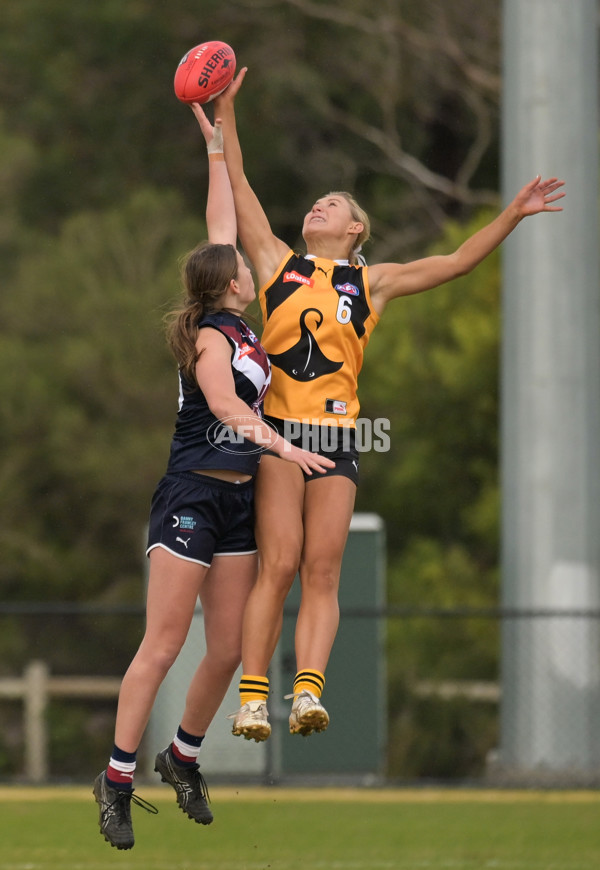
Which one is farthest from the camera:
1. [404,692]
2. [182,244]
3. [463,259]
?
[182,244]

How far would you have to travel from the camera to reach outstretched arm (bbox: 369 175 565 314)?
535 cm

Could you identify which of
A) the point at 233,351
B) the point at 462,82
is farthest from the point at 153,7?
the point at 233,351

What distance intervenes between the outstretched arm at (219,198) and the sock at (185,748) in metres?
1.82

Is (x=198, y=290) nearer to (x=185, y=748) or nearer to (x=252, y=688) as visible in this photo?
(x=252, y=688)

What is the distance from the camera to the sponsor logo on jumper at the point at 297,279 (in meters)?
5.36

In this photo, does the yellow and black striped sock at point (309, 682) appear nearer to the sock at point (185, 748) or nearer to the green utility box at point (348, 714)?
the sock at point (185, 748)

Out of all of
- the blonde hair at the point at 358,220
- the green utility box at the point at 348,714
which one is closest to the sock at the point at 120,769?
the blonde hair at the point at 358,220

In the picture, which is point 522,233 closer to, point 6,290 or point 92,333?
point 92,333

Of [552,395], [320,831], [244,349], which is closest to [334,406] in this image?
[244,349]

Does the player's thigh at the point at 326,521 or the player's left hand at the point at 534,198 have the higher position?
the player's left hand at the point at 534,198

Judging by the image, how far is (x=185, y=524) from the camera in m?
5.04

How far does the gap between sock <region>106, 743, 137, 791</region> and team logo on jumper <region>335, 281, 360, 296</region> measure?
183cm

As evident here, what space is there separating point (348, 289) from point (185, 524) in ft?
3.55

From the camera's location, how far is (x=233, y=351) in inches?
200
